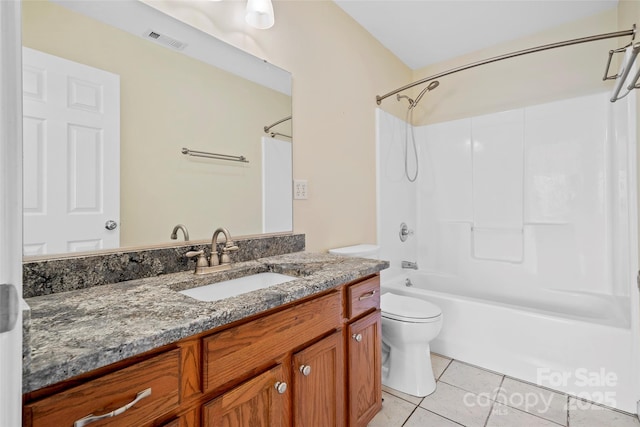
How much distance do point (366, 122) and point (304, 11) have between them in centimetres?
88

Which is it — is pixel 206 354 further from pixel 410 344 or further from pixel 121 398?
pixel 410 344

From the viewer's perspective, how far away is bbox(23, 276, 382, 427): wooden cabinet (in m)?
0.59

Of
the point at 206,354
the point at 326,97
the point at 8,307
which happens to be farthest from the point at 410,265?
the point at 8,307

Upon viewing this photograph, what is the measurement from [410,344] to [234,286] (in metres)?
1.16

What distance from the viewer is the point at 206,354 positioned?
0.76 m

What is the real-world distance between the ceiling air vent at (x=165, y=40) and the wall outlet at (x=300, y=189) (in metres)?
0.83

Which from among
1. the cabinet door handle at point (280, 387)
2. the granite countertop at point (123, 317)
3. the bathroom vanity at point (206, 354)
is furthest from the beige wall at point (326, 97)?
the cabinet door handle at point (280, 387)

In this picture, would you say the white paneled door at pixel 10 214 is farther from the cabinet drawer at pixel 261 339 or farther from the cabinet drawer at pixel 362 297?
the cabinet drawer at pixel 362 297

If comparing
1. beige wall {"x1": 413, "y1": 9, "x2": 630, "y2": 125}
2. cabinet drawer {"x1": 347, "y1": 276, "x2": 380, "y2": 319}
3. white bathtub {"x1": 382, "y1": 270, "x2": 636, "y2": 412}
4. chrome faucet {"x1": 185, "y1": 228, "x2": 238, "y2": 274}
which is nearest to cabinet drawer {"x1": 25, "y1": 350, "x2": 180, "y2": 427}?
chrome faucet {"x1": 185, "y1": 228, "x2": 238, "y2": 274}

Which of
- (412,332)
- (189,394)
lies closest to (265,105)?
(189,394)

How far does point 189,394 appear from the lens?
73 centimetres

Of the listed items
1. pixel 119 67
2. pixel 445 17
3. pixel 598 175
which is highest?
pixel 445 17

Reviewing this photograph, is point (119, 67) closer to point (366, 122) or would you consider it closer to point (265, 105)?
point (265, 105)

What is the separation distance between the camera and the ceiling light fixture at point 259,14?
1.41 metres
